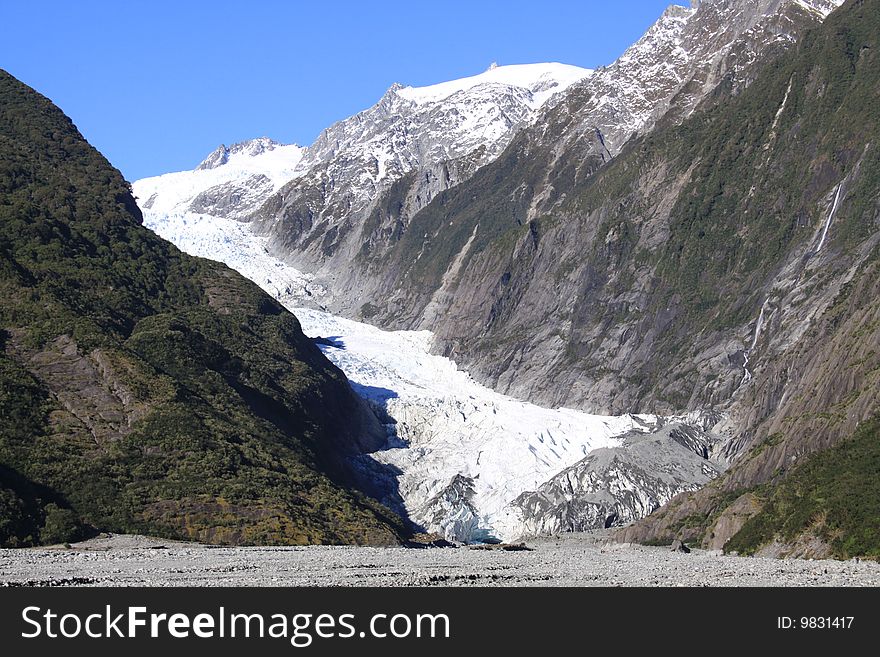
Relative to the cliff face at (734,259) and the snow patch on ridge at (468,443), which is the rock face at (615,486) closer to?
the snow patch on ridge at (468,443)

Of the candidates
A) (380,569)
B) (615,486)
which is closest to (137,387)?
(380,569)

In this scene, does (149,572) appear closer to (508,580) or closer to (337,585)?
(337,585)

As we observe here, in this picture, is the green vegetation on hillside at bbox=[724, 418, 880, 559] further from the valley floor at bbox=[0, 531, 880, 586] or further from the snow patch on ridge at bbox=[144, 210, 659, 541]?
the snow patch on ridge at bbox=[144, 210, 659, 541]

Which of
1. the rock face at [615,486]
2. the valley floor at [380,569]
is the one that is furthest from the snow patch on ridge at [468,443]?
the valley floor at [380,569]

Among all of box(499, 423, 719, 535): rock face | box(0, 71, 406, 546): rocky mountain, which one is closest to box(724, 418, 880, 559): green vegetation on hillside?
box(0, 71, 406, 546): rocky mountain

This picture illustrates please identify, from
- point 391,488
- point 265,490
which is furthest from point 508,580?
point 391,488
